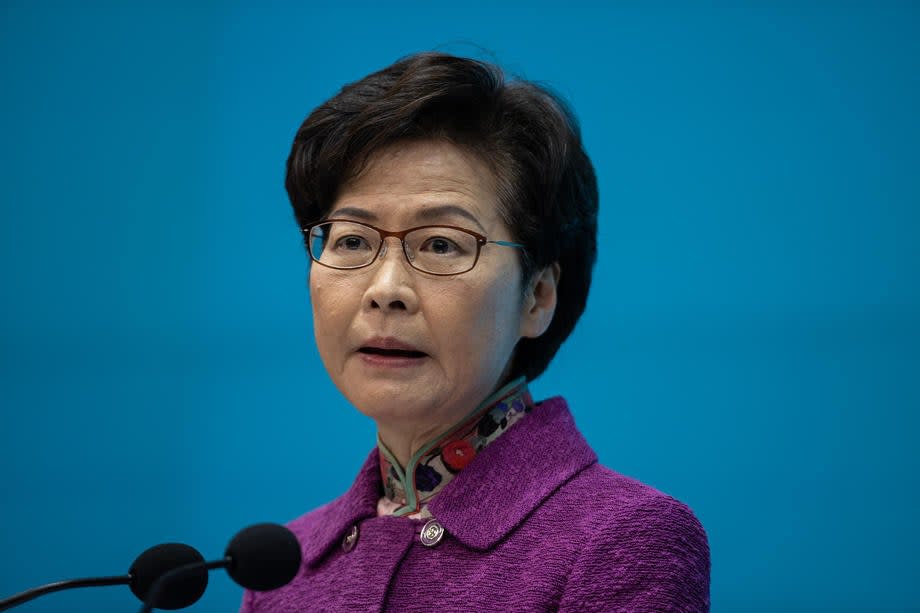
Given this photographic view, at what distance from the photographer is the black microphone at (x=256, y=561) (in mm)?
1187

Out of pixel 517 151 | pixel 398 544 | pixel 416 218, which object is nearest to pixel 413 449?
pixel 398 544

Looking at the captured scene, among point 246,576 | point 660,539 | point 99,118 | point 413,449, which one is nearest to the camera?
point 246,576

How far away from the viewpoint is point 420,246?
1.64 metres

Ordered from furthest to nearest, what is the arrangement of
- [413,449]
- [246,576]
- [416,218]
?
[413,449], [416,218], [246,576]

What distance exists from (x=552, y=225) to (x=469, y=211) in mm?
164

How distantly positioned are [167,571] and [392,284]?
542 mm

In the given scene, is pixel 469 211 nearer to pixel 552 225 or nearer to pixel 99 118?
pixel 552 225

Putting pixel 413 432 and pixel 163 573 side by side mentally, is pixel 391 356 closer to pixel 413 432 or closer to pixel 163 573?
pixel 413 432

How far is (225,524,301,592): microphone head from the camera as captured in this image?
1.19 meters

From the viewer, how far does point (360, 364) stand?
5.39 ft

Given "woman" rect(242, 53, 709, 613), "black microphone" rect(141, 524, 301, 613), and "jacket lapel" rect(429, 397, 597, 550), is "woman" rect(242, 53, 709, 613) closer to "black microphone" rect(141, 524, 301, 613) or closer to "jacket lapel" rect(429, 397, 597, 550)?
"jacket lapel" rect(429, 397, 597, 550)

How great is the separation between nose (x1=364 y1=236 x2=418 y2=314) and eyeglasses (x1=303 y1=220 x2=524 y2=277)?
0.01 meters

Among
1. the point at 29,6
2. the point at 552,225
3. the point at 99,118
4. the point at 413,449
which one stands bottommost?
the point at 413,449

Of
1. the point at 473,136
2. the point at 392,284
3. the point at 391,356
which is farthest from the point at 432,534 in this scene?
the point at 473,136
